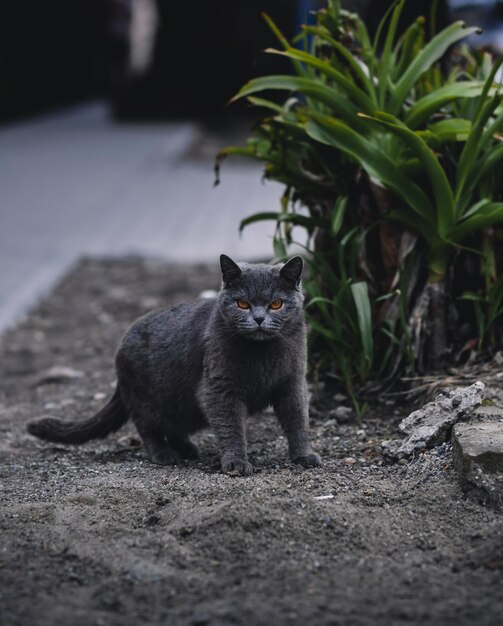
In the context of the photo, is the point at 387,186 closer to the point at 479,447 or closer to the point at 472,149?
the point at 472,149

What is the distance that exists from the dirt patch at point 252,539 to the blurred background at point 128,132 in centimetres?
274

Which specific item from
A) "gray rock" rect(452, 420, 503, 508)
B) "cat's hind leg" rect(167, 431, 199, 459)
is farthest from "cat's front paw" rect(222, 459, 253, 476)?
"gray rock" rect(452, 420, 503, 508)

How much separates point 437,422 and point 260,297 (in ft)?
2.92

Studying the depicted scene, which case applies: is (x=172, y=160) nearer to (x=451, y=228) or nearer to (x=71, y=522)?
(x=451, y=228)

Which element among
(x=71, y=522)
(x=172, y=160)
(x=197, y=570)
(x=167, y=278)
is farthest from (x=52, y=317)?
(x=172, y=160)

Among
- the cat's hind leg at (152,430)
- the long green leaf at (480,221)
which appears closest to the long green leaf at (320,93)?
the long green leaf at (480,221)

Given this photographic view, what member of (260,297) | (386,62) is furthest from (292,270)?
(386,62)

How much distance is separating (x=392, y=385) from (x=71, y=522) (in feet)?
6.66

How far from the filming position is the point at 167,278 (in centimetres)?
888

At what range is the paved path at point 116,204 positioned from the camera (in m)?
9.75

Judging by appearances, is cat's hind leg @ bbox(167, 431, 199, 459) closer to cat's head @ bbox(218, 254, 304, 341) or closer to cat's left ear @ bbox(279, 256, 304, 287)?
cat's head @ bbox(218, 254, 304, 341)

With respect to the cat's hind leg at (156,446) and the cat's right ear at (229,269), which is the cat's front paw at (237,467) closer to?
the cat's hind leg at (156,446)

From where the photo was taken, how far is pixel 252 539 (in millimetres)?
3102

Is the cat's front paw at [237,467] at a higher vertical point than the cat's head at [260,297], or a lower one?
lower
